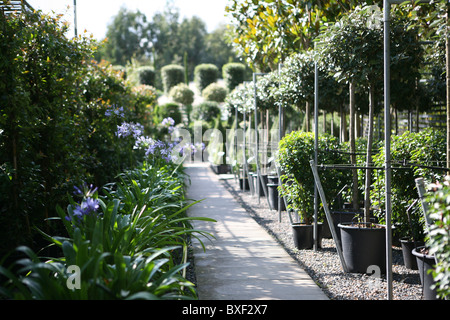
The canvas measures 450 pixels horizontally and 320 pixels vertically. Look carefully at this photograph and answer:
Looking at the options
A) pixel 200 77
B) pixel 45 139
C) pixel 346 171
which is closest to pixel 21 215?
pixel 45 139

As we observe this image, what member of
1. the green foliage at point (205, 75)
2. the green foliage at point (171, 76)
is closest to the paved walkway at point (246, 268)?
the green foliage at point (205, 75)

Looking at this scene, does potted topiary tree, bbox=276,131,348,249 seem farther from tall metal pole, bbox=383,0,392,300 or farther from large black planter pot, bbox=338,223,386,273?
tall metal pole, bbox=383,0,392,300

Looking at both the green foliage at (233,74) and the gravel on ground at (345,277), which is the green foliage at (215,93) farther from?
the gravel on ground at (345,277)

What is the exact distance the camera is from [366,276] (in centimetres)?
395

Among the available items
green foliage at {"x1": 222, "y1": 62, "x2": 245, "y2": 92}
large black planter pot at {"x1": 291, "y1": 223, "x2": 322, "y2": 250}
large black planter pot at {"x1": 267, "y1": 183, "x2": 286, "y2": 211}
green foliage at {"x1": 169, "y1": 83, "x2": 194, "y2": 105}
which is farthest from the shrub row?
green foliage at {"x1": 169, "y1": 83, "x2": 194, "y2": 105}

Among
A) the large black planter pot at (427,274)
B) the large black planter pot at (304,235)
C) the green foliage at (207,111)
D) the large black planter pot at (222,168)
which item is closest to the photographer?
the large black planter pot at (427,274)

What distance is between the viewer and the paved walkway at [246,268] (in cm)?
354

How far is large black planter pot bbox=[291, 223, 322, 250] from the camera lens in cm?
508

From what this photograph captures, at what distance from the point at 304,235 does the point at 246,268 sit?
1092 mm

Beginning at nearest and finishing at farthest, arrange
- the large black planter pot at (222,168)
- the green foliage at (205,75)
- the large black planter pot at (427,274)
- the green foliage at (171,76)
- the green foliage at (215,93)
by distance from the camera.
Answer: the large black planter pot at (427,274) < the large black planter pot at (222,168) < the green foliage at (215,93) < the green foliage at (205,75) < the green foliage at (171,76)

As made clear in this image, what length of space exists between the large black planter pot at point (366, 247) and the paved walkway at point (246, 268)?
1.45 feet

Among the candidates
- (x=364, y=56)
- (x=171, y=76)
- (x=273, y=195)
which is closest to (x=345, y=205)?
(x=273, y=195)

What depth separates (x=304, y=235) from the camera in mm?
5102

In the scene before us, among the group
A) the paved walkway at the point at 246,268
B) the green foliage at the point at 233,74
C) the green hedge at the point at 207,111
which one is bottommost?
the paved walkway at the point at 246,268
